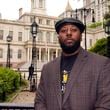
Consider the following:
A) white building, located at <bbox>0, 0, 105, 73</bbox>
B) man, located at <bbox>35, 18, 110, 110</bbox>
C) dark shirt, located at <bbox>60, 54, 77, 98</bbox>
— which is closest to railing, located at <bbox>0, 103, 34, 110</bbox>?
man, located at <bbox>35, 18, 110, 110</bbox>

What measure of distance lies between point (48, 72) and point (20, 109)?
2.09m

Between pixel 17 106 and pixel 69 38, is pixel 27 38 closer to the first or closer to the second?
pixel 17 106

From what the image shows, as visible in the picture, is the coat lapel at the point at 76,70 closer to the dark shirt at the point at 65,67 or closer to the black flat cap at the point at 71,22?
the dark shirt at the point at 65,67

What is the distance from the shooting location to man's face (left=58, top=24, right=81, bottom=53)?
3.25 meters

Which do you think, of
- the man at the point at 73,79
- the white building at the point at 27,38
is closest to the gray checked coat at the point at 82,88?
the man at the point at 73,79

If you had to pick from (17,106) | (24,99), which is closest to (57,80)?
(17,106)

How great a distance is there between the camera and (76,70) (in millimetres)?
3189

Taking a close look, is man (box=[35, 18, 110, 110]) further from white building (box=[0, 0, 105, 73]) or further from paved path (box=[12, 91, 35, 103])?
white building (box=[0, 0, 105, 73])

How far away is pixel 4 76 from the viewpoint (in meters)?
17.0

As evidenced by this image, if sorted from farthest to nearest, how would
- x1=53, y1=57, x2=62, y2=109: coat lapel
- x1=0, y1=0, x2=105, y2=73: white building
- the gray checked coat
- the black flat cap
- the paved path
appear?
1. x1=0, y1=0, x2=105, y2=73: white building
2. the paved path
3. the black flat cap
4. x1=53, y1=57, x2=62, y2=109: coat lapel
5. the gray checked coat

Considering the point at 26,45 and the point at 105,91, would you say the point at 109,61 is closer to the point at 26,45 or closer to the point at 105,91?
the point at 105,91

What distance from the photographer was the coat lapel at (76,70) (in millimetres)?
3141

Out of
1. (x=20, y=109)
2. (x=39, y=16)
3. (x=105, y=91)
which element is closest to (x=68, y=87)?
(x=105, y=91)

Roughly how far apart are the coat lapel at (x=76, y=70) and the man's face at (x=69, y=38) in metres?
0.09
